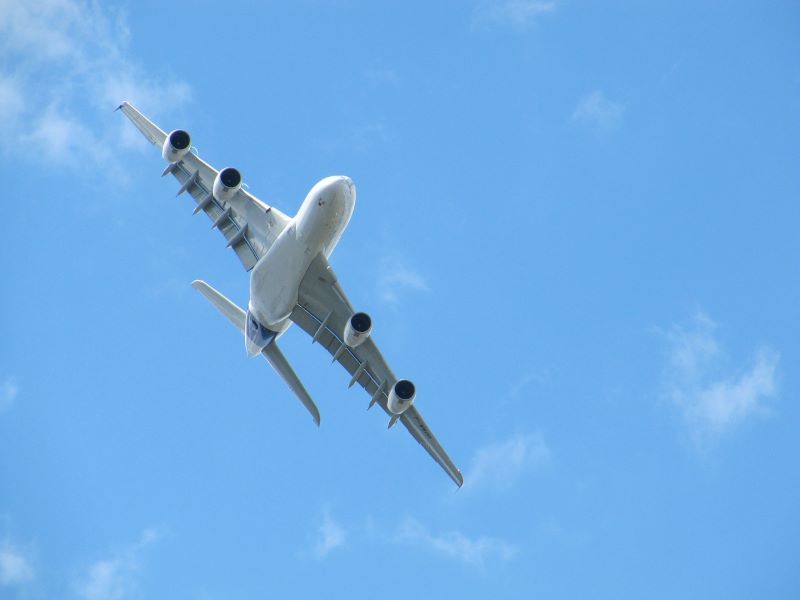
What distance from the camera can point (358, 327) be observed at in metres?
46.2

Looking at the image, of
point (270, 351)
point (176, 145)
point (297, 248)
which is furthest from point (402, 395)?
point (176, 145)

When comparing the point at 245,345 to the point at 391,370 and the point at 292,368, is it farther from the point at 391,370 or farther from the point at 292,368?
the point at 391,370

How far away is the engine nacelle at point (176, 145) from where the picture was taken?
46750 mm

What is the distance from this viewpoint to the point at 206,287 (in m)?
51.3

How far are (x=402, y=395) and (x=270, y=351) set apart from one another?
645 cm

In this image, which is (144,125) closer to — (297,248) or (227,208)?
(227,208)

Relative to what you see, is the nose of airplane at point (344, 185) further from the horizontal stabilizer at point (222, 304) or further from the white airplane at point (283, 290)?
the horizontal stabilizer at point (222, 304)

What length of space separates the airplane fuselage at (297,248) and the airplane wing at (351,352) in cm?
114

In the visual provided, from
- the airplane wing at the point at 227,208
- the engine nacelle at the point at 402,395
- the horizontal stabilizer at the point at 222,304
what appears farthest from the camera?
the horizontal stabilizer at the point at 222,304

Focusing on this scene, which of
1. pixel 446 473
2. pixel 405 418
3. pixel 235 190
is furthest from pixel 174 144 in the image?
pixel 446 473

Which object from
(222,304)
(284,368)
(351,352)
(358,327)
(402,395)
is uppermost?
(351,352)

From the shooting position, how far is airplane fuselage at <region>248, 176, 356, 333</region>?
4231 cm

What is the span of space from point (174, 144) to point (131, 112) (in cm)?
342

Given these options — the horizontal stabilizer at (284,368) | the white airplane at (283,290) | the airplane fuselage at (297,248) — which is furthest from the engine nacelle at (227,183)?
the horizontal stabilizer at (284,368)
